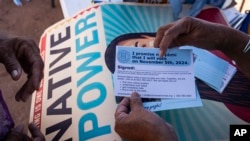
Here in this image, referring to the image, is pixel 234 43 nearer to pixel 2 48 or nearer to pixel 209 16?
pixel 209 16

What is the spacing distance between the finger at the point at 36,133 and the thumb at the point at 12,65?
0.44 ft

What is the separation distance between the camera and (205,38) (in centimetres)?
79

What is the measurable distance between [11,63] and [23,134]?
0.55 feet

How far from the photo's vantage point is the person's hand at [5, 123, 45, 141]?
0.73 metres

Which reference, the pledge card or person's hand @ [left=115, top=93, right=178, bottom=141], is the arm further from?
person's hand @ [left=115, top=93, right=178, bottom=141]

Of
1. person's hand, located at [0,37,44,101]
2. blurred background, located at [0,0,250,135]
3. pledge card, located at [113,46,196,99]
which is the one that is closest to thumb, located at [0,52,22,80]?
person's hand, located at [0,37,44,101]

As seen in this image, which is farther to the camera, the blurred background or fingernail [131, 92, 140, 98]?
the blurred background

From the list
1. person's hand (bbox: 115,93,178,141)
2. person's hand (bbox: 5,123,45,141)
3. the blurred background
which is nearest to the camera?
person's hand (bbox: 115,93,178,141)

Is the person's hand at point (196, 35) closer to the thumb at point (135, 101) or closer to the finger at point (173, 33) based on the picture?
the finger at point (173, 33)

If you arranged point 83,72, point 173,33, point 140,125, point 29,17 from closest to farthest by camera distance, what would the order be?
point 140,125 < point 173,33 < point 83,72 < point 29,17

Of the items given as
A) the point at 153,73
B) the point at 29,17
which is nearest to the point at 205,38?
the point at 153,73

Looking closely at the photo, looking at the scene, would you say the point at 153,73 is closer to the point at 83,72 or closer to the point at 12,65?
the point at 83,72

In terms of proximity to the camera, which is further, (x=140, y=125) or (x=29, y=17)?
(x=29, y=17)

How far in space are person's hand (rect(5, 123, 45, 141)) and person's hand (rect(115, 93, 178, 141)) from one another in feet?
0.69
